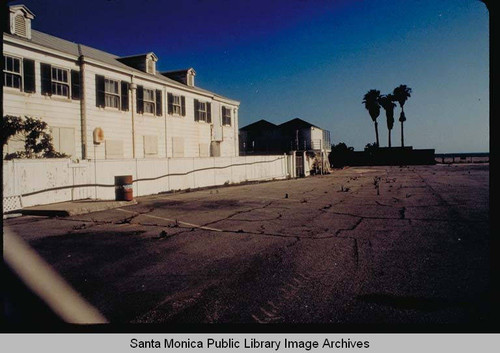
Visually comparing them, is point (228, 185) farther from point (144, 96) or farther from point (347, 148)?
point (347, 148)

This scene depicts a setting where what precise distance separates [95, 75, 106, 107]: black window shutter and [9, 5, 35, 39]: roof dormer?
3641 millimetres

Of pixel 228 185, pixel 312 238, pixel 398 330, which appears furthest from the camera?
pixel 228 185

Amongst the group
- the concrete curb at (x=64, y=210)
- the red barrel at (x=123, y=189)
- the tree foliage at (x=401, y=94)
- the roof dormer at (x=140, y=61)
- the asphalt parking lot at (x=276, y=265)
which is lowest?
the asphalt parking lot at (x=276, y=265)

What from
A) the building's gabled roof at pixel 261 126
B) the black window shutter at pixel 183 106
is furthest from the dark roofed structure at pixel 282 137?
the black window shutter at pixel 183 106

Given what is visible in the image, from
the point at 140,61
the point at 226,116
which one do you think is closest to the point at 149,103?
the point at 140,61

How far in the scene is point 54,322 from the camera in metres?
3.56

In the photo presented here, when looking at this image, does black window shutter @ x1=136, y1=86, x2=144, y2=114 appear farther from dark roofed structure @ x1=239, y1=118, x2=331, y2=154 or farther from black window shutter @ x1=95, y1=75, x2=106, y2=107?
dark roofed structure @ x1=239, y1=118, x2=331, y2=154

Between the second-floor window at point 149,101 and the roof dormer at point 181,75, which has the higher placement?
the roof dormer at point 181,75

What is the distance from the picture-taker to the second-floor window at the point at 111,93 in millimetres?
20347

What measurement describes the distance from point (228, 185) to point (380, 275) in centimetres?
2077

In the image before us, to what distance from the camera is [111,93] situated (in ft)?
68.0

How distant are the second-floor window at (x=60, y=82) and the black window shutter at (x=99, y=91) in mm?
1621

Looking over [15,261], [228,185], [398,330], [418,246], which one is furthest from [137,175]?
[398,330]

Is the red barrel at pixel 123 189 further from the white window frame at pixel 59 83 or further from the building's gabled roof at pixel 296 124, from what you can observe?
the building's gabled roof at pixel 296 124
